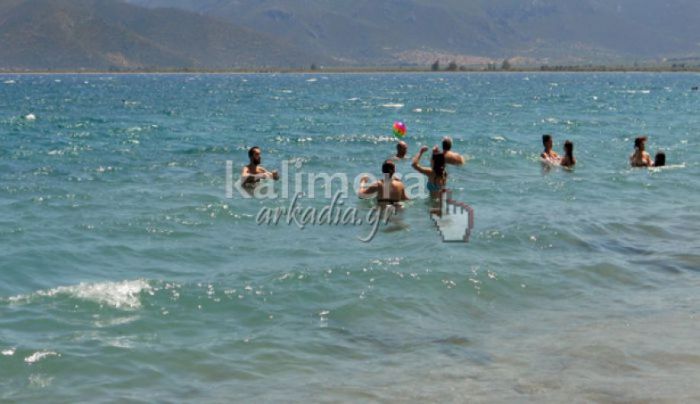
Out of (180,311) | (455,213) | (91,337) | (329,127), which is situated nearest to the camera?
(91,337)

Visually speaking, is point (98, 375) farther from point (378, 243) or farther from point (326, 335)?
point (378, 243)

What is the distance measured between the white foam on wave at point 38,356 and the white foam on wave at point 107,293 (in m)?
1.55

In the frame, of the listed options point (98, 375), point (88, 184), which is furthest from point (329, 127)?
point (98, 375)

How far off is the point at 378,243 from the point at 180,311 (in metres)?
4.48

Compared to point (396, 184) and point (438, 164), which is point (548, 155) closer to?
point (438, 164)

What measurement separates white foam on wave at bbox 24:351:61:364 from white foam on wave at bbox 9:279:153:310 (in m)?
1.55

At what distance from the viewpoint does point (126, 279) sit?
12.0 metres

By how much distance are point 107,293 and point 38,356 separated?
2.12m

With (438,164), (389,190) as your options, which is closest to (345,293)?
(389,190)

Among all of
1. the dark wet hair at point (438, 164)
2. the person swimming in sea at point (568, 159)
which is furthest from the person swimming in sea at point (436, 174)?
the person swimming in sea at point (568, 159)

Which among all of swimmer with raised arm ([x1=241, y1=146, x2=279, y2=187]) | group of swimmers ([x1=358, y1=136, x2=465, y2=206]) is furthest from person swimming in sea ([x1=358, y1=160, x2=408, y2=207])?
swimmer with raised arm ([x1=241, y1=146, x2=279, y2=187])

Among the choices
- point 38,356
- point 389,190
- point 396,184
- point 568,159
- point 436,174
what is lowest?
point 38,356

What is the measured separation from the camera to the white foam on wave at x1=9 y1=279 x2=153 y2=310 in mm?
10836

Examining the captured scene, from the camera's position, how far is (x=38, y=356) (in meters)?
9.08
